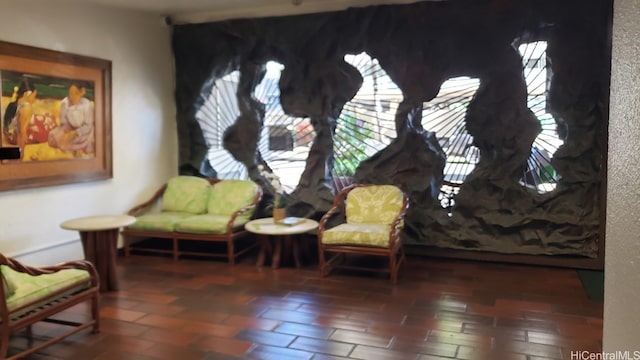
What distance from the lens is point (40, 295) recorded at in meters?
2.96

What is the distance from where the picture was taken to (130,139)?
5551mm

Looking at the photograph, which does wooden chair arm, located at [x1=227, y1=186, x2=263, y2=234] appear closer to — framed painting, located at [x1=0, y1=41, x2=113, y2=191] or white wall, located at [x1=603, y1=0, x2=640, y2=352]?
framed painting, located at [x1=0, y1=41, x2=113, y2=191]

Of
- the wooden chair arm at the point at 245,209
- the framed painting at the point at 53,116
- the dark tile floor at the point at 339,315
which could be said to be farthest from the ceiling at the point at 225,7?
the dark tile floor at the point at 339,315

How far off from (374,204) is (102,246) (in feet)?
8.00

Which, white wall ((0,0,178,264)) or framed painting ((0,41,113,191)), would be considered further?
white wall ((0,0,178,264))

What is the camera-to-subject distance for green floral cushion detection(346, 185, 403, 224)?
501 centimetres

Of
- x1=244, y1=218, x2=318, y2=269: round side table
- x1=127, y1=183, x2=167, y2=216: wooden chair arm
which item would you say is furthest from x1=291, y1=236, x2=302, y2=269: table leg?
x1=127, y1=183, x2=167, y2=216: wooden chair arm

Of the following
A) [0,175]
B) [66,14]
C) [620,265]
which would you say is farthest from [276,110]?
[620,265]

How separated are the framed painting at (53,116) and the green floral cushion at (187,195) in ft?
2.38

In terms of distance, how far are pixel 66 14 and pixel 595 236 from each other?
5179 mm

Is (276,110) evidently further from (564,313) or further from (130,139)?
(564,313)

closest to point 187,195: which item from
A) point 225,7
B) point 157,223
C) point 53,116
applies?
point 157,223

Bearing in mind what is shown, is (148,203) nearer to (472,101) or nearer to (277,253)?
(277,253)

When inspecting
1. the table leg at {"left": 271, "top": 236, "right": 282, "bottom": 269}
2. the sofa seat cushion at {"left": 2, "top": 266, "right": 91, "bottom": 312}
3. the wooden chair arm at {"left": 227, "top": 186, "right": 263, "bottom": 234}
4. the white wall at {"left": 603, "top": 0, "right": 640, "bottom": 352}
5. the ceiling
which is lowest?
the table leg at {"left": 271, "top": 236, "right": 282, "bottom": 269}
